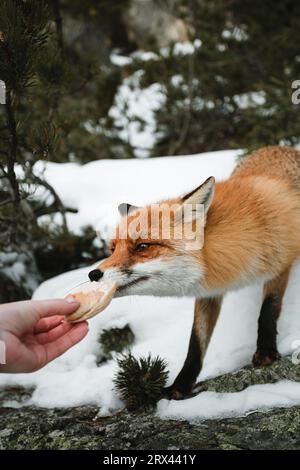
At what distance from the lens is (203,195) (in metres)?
2.21

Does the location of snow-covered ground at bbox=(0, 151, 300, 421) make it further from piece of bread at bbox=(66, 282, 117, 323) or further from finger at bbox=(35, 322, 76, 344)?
piece of bread at bbox=(66, 282, 117, 323)

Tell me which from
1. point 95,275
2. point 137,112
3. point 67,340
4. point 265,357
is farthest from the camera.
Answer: point 137,112

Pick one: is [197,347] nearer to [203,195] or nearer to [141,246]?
[141,246]

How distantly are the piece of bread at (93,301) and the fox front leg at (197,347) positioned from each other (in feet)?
2.23

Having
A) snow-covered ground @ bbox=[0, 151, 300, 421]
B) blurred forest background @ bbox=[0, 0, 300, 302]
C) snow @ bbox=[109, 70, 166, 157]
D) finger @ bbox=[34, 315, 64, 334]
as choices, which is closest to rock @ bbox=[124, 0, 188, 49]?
blurred forest background @ bbox=[0, 0, 300, 302]

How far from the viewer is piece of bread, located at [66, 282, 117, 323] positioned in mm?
1974

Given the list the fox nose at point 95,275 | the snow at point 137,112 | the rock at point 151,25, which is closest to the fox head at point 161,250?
the fox nose at point 95,275

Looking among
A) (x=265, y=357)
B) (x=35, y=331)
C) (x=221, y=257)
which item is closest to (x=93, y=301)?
(x=35, y=331)

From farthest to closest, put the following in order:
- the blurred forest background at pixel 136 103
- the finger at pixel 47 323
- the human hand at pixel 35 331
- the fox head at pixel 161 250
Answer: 1. the blurred forest background at pixel 136 103
2. the finger at pixel 47 323
3. the fox head at pixel 161 250
4. the human hand at pixel 35 331

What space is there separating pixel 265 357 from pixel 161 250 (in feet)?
2.64

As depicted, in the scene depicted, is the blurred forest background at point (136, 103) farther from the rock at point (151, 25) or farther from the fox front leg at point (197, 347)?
the fox front leg at point (197, 347)

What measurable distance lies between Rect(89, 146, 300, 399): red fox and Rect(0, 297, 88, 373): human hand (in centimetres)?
22

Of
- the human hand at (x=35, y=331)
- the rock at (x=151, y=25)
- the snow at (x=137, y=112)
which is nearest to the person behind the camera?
the human hand at (x=35, y=331)

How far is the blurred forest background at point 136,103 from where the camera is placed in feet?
12.0
